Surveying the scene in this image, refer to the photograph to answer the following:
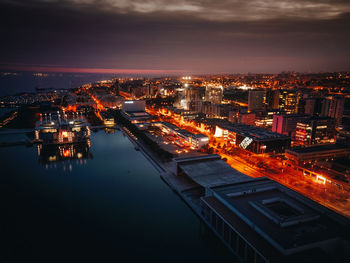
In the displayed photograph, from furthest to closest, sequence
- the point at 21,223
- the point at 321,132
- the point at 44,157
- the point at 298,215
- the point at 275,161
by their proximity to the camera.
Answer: the point at 321,132, the point at 44,157, the point at 275,161, the point at 21,223, the point at 298,215

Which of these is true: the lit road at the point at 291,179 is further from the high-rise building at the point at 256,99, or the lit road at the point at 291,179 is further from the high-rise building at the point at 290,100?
the high-rise building at the point at 256,99

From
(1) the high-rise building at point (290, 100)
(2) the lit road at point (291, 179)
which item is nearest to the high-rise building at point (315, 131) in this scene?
(2) the lit road at point (291, 179)

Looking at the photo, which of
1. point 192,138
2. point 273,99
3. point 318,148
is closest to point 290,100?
point 273,99


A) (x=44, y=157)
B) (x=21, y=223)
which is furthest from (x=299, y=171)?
(x=44, y=157)

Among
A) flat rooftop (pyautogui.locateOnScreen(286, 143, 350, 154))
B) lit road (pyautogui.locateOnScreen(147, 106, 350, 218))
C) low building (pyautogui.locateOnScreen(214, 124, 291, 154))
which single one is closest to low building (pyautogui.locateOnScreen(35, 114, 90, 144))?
lit road (pyautogui.locateOnScreen(147, 106, 350, 218))

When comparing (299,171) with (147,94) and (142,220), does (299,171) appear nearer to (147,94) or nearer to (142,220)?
(142,220)
